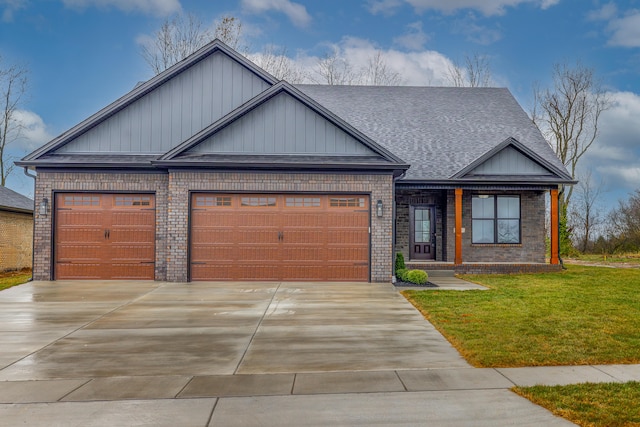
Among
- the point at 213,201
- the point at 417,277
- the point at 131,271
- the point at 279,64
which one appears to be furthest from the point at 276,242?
the point at 279,64

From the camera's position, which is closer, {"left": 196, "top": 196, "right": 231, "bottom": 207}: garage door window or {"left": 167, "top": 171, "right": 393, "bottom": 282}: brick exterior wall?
{"left": 167, "top": 171, "right": 393, "bottom": 282}: brick exterior wall

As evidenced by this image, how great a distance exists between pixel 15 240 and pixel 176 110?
1099cm

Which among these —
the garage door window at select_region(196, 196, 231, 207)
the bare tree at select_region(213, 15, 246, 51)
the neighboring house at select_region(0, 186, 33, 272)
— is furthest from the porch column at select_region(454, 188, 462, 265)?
the bare tree at select_region(213, 15, 246, 51)

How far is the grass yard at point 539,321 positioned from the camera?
6070 millimetres

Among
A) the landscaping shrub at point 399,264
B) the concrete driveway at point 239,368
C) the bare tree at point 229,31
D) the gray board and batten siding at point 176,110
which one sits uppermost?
the bare tree at point 229,31

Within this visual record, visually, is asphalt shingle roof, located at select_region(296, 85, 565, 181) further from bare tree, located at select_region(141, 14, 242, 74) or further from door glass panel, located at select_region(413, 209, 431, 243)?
bare tree, located at select_region(141, 14, 242, 74)

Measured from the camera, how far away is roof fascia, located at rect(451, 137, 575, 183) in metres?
16.0

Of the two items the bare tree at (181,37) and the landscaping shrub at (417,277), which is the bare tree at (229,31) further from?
the landscaping shrub at (417,277)

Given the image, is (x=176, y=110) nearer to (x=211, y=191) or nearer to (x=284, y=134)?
(x=211, y=191)

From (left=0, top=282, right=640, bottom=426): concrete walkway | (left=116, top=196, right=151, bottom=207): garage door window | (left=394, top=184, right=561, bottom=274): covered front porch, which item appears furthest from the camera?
(left=394, top=184, right=561, bottom=274): covered front porch

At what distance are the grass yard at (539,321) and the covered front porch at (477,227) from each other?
3.23 metres

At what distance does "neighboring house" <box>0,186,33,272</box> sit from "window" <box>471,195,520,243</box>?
61.7ft

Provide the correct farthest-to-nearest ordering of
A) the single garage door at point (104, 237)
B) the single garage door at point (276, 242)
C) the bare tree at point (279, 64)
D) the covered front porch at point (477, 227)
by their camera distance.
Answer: the bare tree at point (279, 64), the covered front porch at point (477, 227), the single garage door at point (104, 237), the single garage door at point (276, 242)

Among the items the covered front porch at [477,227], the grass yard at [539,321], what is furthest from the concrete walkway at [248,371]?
the covered front porch at [477,227]
